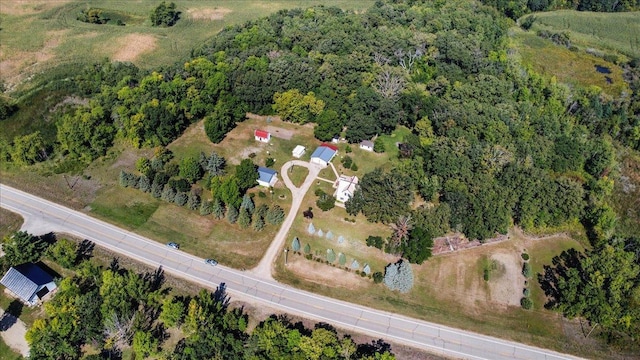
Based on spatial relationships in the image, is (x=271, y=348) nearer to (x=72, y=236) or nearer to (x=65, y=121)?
(x=72, y=236)

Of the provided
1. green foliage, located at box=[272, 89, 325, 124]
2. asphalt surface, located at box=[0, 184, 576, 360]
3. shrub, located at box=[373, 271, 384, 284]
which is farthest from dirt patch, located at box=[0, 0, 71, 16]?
shrub, located at box=[373, 271, 384, 284]

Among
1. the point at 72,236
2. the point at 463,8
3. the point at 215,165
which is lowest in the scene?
the point at 72,236

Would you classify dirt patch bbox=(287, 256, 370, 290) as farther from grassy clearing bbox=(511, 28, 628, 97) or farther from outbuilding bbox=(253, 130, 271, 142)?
grassy clearing bbox=(511, 28, 628, 97)

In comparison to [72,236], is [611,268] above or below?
above

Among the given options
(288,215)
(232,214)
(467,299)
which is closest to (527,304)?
(467,299)

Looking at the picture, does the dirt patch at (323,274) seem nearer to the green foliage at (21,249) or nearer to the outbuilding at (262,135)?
the outbuilding at (262,135)

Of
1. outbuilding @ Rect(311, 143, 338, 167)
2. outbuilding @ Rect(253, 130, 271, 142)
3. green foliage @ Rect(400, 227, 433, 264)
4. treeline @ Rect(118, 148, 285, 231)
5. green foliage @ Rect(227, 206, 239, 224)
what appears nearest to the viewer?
green foliage @ Rect(400, 227, 433, 264)

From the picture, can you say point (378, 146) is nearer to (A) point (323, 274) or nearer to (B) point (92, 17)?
(A) point (323, 274)

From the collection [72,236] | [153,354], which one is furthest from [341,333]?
[72,236]
